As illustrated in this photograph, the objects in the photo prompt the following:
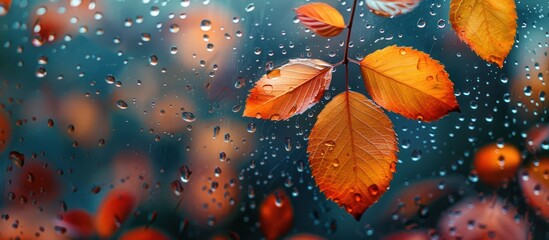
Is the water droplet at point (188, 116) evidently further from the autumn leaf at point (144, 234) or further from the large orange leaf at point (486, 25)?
the large orange leaf at point (486, 25)

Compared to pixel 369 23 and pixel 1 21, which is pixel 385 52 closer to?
pixel 369 23

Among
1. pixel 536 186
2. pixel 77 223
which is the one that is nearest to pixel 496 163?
pixel 536 186

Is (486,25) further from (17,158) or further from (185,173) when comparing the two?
(17,158)

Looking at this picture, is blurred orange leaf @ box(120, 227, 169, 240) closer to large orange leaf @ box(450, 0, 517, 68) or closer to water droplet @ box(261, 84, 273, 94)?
water droplet @ box(261, 84, 273, 94)

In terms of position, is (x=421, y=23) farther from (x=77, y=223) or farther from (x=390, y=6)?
(x=77, y=223)

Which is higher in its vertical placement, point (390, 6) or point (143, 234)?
point (390, 6)

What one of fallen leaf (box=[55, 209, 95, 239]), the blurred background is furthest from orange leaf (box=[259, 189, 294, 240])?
fallen leaf (box=[55, 209, 95, 239])
